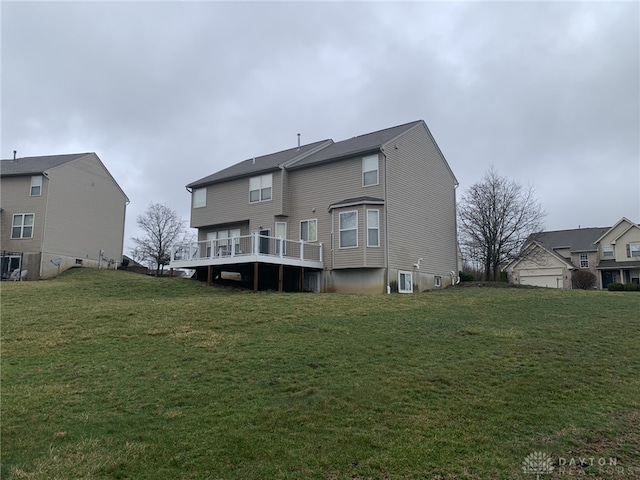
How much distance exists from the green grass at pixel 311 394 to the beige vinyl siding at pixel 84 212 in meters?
17.2

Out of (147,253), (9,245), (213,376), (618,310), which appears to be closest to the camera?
(213,376)

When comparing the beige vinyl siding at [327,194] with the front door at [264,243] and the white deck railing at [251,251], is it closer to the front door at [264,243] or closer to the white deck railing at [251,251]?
the white deck railing at [251,251]

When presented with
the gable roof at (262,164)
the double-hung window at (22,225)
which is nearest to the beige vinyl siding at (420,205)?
the gable roof at (262,164)

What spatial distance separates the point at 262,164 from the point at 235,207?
268 centimetres

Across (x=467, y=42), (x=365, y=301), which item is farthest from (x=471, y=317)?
(x=467, y=42)

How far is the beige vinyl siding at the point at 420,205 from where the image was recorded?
19.8 metres

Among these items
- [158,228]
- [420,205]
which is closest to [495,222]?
[420,205]

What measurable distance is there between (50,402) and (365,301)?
386 inches

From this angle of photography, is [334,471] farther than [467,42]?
No

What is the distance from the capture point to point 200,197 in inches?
991

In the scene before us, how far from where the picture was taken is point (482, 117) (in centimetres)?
2808

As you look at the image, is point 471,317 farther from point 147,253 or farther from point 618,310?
point 147,253

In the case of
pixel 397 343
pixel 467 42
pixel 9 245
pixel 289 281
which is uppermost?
pixel 467 42

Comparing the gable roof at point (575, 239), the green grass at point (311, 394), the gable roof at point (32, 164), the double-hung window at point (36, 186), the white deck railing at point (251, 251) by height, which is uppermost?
the gable roof at point (32, 164)
